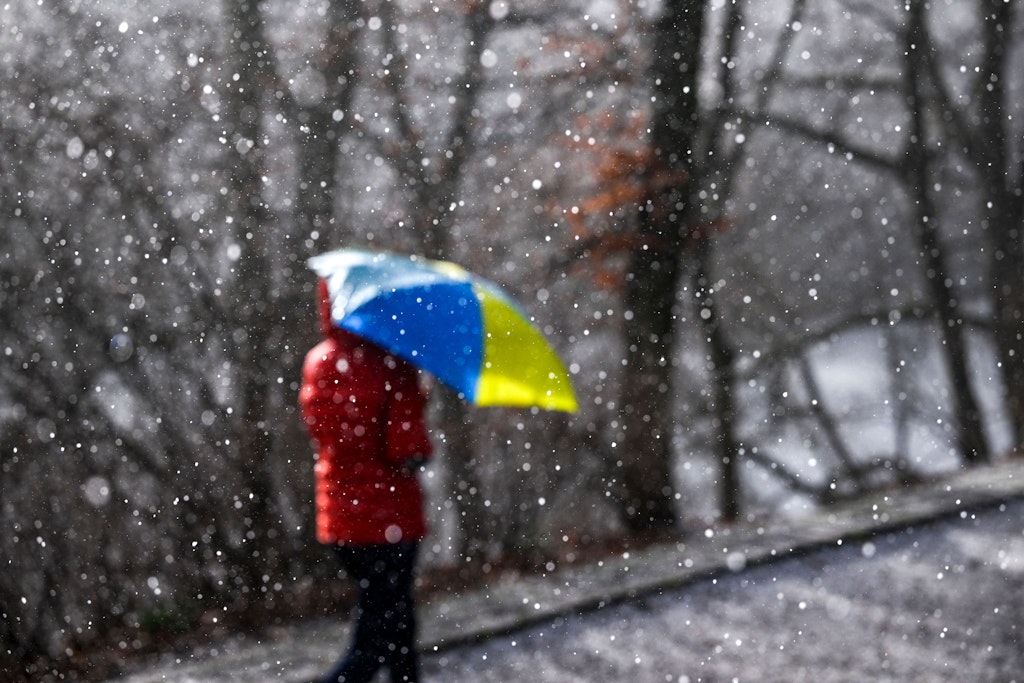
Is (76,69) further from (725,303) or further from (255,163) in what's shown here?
(725,303)

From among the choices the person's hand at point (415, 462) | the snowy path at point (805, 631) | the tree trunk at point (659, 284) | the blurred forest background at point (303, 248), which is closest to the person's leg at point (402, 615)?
the person's hand at point (415, 462)

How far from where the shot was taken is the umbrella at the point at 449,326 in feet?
12.8

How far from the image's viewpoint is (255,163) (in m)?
7.46

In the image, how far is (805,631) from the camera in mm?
5602

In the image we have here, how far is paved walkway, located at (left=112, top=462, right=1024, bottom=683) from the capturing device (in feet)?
18.3

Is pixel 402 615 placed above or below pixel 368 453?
below

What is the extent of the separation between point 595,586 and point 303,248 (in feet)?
9.33

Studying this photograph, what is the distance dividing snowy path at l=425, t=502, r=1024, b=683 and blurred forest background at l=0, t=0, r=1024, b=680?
2.16m

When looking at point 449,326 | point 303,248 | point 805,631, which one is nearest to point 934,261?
point 303,248

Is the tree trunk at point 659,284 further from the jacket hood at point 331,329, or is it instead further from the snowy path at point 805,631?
the jacket hood at point 331,329

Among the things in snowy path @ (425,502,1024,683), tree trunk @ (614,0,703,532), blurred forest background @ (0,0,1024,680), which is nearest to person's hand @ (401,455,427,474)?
snowy path @ (425,502,1024,683)

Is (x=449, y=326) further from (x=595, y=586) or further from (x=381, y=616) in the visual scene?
(x=595, y=586)

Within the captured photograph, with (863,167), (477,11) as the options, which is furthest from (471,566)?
(863,167)

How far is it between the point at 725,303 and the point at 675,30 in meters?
4.44
